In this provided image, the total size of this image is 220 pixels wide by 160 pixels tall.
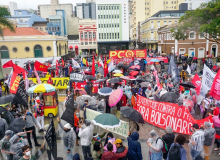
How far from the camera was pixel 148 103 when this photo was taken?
29.4ft

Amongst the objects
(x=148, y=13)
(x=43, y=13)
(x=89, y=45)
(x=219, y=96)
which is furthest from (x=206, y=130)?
(x=43, y=13)

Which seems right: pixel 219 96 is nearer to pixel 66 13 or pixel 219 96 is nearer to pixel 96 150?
pixel 96 150

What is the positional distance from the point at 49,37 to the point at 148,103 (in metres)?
32.7

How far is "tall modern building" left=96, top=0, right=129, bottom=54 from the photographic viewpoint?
188 ft

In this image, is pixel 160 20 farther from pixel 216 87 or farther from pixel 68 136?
pixel 68 136

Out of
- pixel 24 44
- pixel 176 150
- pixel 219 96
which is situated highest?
pixel 24 44

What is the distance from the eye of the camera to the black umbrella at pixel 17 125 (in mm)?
6471

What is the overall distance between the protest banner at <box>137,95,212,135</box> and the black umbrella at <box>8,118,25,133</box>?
4.98 meters

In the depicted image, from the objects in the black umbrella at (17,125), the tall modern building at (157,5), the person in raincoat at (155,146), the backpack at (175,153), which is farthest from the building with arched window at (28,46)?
the tall modern building at (157,5)

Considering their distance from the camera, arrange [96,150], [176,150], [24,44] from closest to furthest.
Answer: [176,150] → [96,150] → [24,44]

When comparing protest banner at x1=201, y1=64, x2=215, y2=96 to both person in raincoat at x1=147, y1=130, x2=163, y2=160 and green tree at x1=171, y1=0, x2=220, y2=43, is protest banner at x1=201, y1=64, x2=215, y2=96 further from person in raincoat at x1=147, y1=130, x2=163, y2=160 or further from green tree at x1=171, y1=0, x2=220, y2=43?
green tree at x1=171, y1=0, x2=220, y2=43

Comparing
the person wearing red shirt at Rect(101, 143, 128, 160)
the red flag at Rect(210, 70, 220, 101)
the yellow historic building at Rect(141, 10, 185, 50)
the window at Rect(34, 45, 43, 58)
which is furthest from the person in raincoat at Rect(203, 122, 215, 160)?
the yellow historic building at Rect(141, 10, 185, 50)

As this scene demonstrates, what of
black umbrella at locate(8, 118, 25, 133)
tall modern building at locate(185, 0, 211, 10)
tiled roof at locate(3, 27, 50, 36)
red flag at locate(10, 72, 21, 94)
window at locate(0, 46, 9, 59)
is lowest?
→ black umbrella at locate(8, 118, 25, 133)

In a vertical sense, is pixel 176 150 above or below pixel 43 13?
below
